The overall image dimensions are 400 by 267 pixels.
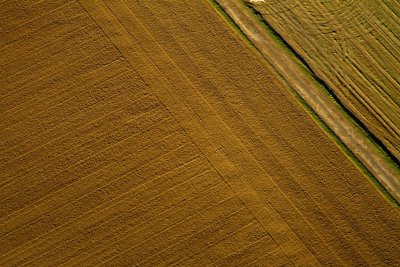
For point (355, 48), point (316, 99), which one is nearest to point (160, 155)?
point (316, 99)

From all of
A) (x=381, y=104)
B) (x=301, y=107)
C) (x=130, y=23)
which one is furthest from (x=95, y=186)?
(x=381, y=104)

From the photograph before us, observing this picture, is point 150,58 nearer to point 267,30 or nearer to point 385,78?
point 267,30

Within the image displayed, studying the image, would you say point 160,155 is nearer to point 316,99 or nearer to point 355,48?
Answer: point 316,99

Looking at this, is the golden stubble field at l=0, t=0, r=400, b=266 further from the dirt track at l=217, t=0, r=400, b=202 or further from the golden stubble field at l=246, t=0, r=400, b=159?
the golden stubble field at l=246, t=0, r=400, b=159

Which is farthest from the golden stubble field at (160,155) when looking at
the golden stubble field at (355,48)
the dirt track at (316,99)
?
the golden stubble field at (355,48)

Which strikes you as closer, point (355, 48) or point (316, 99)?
point (316, 99)
